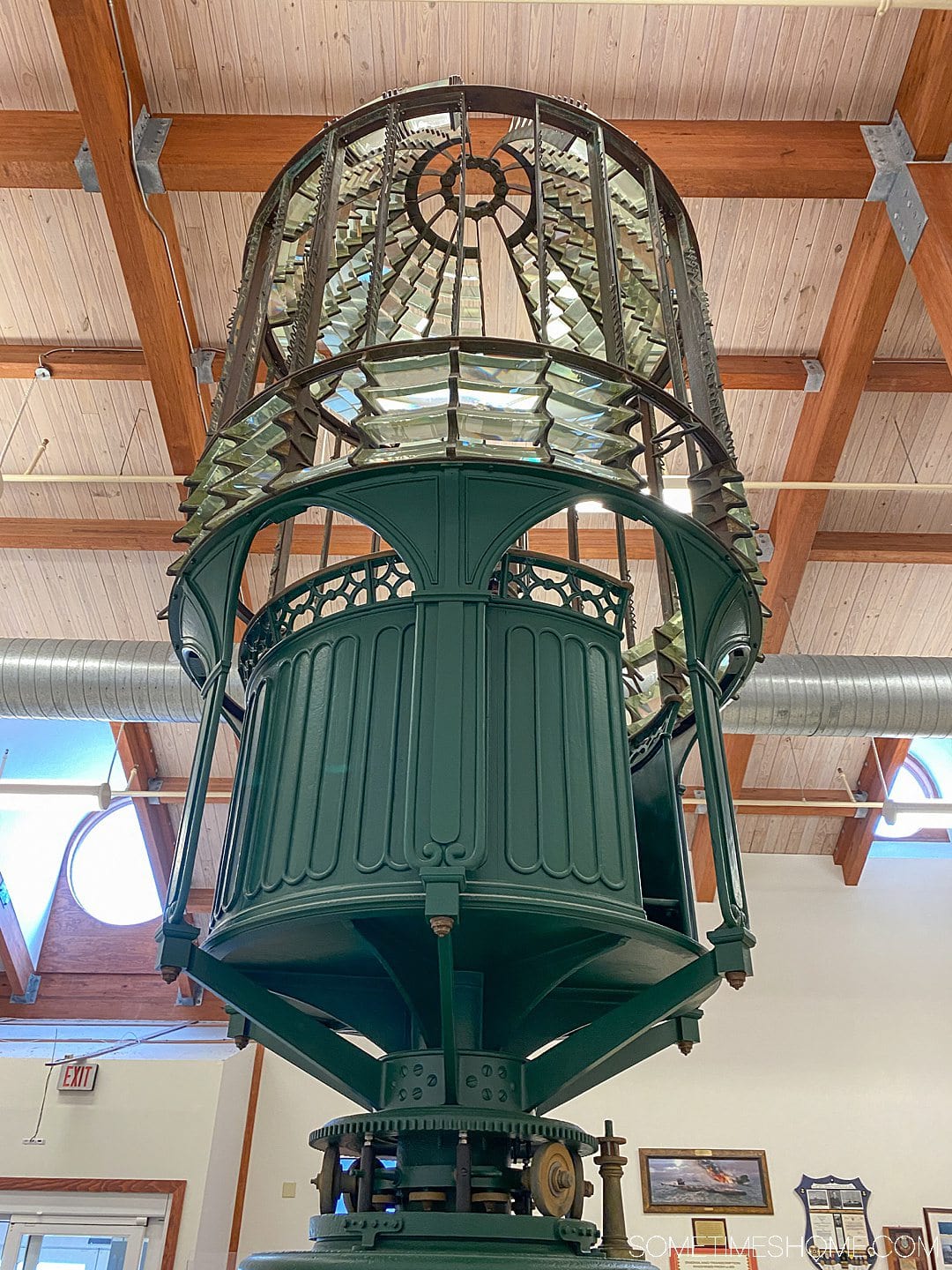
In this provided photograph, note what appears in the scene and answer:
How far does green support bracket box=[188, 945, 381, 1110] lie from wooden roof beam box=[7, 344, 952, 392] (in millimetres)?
6094

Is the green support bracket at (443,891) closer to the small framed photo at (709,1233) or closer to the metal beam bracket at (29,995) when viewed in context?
the small framed photo at (709,1233)

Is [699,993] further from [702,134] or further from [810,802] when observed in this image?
[810,802]

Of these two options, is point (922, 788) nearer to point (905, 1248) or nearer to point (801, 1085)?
point (801, 1085)

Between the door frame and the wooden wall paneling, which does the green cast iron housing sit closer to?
the door frame

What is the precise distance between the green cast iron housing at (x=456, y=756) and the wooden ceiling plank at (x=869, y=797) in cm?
844

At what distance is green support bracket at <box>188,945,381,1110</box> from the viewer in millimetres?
2125

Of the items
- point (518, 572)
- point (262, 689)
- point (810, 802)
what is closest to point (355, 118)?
point (518, 572)

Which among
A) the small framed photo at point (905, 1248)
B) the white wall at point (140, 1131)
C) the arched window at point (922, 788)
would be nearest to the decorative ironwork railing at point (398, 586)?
the white wall at point (140, 1131)

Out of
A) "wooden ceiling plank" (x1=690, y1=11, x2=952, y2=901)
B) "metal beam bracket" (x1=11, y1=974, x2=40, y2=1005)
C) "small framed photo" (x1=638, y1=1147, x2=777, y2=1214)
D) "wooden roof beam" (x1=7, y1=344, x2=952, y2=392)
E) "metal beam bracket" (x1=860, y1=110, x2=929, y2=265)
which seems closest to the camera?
"wooden ceiling plank" (x1=690, y1=11, x2=952, y2=901)

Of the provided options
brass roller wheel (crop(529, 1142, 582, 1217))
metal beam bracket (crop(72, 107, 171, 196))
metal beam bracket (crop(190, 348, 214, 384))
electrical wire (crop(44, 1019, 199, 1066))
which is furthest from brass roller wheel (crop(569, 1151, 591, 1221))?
electrical wire (crop(44, 1019, 199, 1066))

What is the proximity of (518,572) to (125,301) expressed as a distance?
594 centimetres

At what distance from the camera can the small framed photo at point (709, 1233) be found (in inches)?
336

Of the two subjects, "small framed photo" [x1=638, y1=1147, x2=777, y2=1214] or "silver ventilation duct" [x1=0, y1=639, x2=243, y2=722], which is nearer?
"silver ventilation duct" [x1=0, y1=639, x2=243, y2=722]

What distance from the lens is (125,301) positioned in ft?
23.5
